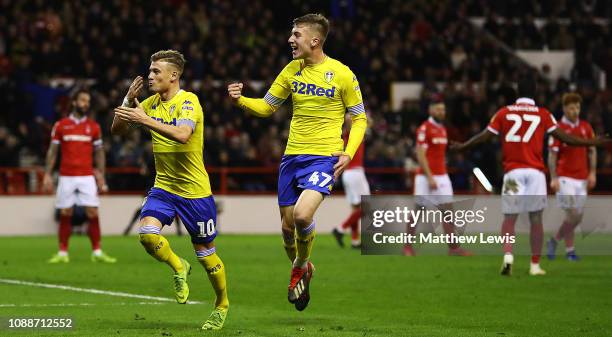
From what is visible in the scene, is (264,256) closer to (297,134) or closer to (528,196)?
(528,196)

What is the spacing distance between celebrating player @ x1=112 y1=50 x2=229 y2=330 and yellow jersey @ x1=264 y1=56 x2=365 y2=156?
3.81 ft

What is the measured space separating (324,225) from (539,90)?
7.57m

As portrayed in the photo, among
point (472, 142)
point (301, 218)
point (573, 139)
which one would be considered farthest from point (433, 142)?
point (301, 218)

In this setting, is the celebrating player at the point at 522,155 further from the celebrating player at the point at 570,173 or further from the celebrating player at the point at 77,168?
the celebrating player at the point at 77,168

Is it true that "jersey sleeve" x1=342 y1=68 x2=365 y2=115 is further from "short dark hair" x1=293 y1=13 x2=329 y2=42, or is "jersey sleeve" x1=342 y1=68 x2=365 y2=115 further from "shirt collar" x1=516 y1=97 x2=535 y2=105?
"shirt collar" x1=516 y1=97 x2=535 y2=105

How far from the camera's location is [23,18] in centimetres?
3003

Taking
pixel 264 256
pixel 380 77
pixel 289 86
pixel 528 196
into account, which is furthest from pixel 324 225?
pixel 289 86

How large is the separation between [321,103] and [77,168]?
815 cm

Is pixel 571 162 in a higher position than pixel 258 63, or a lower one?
lower

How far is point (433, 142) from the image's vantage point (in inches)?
766

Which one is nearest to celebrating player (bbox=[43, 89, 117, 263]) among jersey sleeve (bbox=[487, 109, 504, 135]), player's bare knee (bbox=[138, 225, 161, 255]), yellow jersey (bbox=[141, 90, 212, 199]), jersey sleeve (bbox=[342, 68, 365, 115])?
jersey sleeve (bbox=[487, 109, 504, 135])

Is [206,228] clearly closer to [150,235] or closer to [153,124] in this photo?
[150,235]

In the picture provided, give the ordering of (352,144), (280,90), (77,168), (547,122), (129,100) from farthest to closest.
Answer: (77,168)
(547,122)
(280,90)
(352,144)
(129,100)

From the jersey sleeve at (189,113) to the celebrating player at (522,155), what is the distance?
636 centimetres
